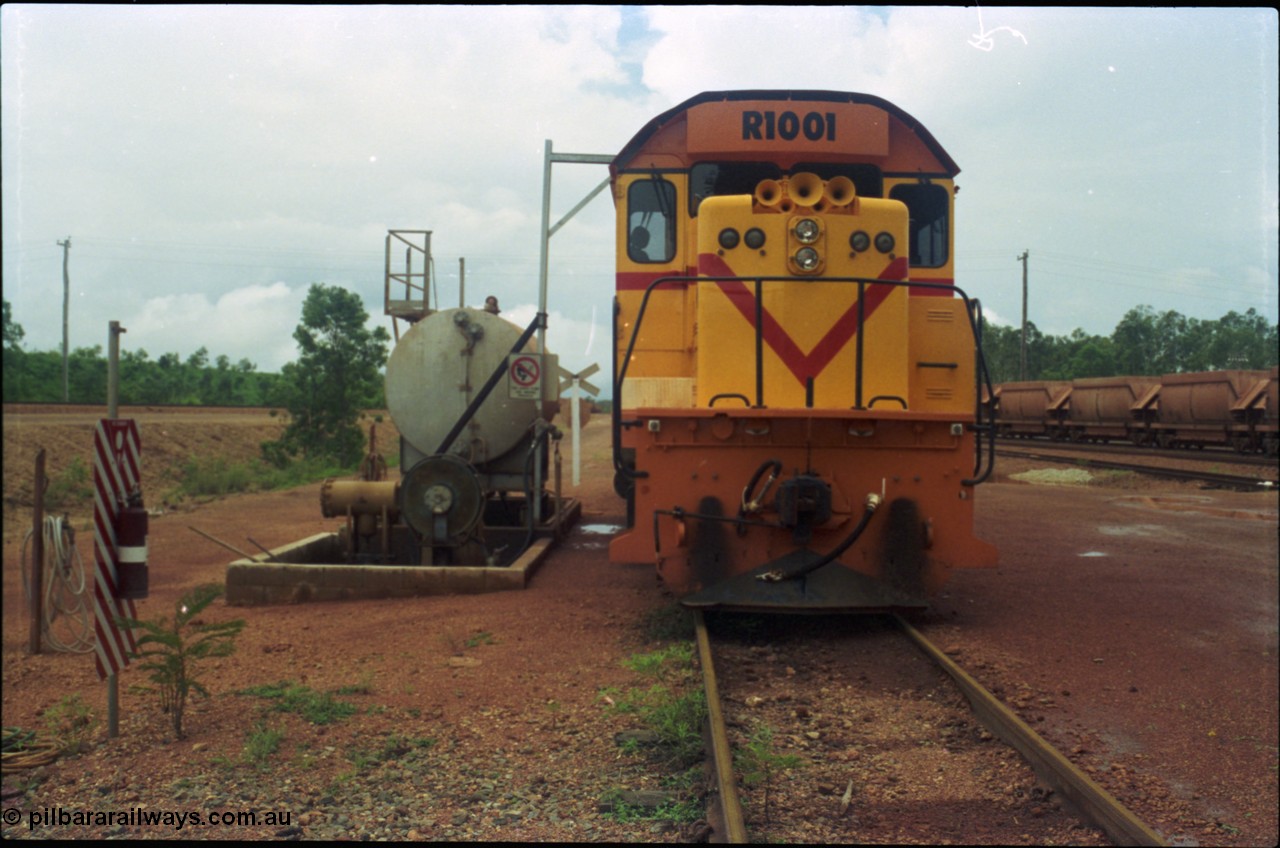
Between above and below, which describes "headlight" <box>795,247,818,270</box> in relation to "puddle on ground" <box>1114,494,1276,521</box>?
above

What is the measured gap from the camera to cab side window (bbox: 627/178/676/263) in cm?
731

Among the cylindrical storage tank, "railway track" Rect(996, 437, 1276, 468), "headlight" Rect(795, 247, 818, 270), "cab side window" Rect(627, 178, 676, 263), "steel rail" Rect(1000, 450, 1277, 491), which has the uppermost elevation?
"cab side window" Rect(627, 178, 676, 263)

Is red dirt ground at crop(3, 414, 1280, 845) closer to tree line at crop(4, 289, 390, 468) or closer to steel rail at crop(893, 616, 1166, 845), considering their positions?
steel rail at crop(893, 616, 1166, 845)

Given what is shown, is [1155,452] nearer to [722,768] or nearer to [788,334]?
[788,334]

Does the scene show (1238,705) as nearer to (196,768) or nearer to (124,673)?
(196,768)

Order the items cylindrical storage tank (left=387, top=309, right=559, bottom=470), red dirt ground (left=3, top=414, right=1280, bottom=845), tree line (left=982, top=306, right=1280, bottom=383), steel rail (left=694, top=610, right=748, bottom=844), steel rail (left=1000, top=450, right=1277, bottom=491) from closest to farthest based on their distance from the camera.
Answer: steel rail (left=694, top=610, right=748, bottom=844) < red dirt ground (left=3, top=414, right=1280, bottom=845) < cylindrical storage tank (left=387, top=309, right=559, bottom=470) < steel rail (left=1000, top=450, right=1277, bottom=491) < tree line (left=982, top=306, right=1280, bottom=383)

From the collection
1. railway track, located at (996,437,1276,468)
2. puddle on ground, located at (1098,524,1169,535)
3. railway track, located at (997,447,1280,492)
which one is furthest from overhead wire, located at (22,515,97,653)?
railway track, located at (996,437,1276,468)

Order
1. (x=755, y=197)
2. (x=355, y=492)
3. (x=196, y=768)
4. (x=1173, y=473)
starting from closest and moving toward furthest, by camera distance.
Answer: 1. (x=196, y=768)
2. (x=755, y=197)
3. (x=355, y=492)
4. (x=1173, y=473)

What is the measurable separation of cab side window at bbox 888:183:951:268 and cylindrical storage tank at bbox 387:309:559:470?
4296 millimetres

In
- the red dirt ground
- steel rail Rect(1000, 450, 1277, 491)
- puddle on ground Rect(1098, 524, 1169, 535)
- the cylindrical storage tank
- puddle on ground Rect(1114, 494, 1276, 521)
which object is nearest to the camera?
the red dirt ground

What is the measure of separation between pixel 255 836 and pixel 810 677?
10.1 feet

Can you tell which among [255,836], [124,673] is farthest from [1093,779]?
[124,673]

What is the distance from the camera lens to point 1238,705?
16.0 feet

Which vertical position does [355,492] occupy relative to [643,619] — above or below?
above
